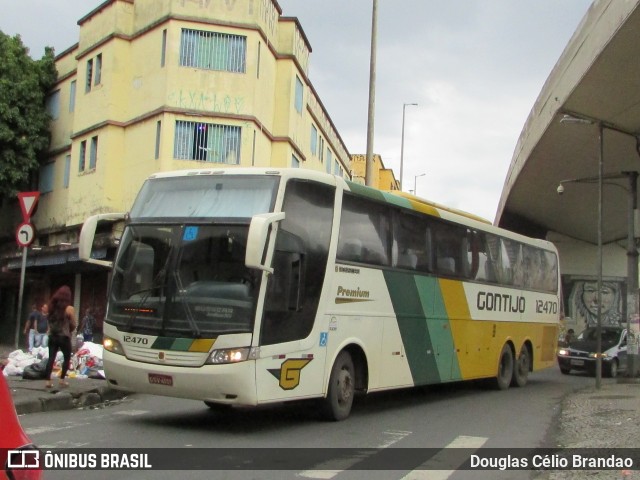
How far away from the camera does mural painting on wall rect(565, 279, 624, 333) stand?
148 ft

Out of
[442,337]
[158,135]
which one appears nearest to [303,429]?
[442,337]

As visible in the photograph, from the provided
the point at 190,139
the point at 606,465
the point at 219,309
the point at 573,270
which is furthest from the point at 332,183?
the point at 573,270

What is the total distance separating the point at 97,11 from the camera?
26906mm

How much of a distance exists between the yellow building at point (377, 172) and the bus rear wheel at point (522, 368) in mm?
36865

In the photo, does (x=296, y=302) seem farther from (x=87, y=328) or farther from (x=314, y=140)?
(x=314, y=140)

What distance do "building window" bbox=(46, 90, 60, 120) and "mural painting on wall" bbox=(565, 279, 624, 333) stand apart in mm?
31515

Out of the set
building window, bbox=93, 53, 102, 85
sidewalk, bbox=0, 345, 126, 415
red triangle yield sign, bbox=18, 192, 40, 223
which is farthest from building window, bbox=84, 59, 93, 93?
sidewalk, bbox=0, 345, 126, 415

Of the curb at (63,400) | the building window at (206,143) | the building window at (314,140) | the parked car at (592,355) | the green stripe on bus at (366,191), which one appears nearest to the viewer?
the curb at (63,400)

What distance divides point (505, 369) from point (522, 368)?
121 cm

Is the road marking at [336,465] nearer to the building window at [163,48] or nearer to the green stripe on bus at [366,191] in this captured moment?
Answer: the green stripe on bus at [366,191]

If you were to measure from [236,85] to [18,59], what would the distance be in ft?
37.0

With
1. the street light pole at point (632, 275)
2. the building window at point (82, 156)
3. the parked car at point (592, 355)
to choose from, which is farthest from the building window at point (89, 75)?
the parked car at point (592, 355)

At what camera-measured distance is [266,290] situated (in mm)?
8656

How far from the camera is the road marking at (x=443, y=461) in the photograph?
6.86 m
